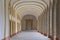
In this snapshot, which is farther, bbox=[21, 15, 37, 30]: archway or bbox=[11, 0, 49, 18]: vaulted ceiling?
bbox=[21, 15, 37, 30]: archway

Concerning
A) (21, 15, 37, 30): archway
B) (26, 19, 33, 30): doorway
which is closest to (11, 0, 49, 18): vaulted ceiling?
(21, 15, 37, 30): archway

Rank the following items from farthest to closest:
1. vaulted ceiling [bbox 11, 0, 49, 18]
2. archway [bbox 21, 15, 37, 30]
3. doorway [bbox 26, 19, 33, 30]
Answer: doorway [bbox 26, 19, 33, 30] < archway [bbox 21, 15, 37, 30] < vaulted ceiling [bbox 11, 0, 49, 18]

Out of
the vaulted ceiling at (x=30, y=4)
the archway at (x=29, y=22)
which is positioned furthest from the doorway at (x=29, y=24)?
the vaulted ceiling at (x=30, y=4)

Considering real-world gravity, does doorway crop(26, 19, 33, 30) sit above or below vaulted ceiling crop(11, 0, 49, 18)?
below

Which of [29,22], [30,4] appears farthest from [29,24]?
[30,4]

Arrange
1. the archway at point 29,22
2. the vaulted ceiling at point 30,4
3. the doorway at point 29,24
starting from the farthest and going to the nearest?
the doorway at point 29,24 → the archway at point 29,22 → the vaulted ceiling at point 30,4

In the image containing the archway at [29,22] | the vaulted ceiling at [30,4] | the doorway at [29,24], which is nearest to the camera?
the vaulted ceiling at [30,4]

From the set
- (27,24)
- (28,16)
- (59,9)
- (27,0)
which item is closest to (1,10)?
(59,9)

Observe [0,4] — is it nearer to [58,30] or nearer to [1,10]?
[1,10]

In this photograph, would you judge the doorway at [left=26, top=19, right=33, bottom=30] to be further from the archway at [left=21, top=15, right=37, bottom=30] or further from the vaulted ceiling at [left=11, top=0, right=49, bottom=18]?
the vaulted ceiling at [left=11, top=0, right=49, bottom=18]

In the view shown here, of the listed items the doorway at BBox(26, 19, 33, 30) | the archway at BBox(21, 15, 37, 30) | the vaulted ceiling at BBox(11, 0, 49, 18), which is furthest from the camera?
the doorway at BBox(26, 19, 33, 30)

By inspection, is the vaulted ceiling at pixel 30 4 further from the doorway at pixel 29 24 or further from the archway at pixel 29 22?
the doorway at pixel 29 24

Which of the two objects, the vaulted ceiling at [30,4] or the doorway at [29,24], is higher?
the vaulted ceiling at [30,4]

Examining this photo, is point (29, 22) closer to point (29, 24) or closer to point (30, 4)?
point (29, 24)
